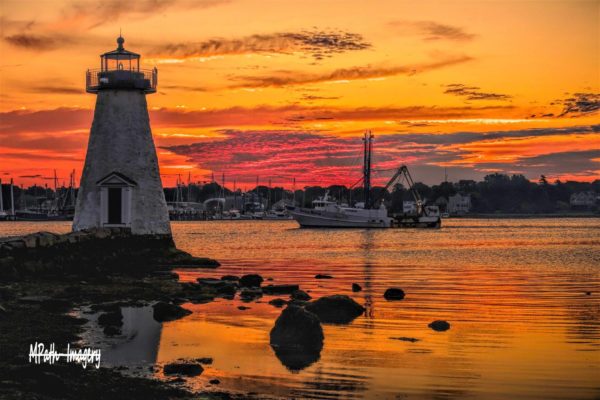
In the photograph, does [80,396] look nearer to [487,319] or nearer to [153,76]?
[487,319]

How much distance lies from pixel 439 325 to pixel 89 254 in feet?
66.4

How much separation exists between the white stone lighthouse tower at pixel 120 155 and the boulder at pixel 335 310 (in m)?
18.6

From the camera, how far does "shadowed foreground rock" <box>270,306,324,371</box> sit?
18531mm

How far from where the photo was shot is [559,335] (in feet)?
71.1

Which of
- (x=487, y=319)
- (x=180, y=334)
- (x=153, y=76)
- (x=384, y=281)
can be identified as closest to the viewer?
(x=180, y=334)

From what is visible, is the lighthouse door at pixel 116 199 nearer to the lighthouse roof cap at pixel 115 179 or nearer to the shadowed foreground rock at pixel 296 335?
the lighthouse roof cap at pixel 115 179

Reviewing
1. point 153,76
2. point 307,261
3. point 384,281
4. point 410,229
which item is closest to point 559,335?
point 384,281

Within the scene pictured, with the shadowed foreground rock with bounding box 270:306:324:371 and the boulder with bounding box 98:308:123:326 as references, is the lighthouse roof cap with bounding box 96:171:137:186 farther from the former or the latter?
the shadowed foreground rock with bounding box 270:306:324:371

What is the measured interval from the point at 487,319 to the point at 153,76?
79.0 feet

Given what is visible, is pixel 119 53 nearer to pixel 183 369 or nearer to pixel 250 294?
pixel 250 294

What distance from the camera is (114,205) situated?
1566 inches

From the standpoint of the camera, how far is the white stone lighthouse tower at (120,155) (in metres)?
39.7

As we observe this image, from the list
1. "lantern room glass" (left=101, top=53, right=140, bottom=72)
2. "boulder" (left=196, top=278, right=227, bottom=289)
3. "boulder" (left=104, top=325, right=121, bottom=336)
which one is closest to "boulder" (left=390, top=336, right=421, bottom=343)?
"boulder" (left=104, top=325, right=121, bottom=336)

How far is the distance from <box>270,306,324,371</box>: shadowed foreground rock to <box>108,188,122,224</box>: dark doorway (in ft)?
72.1
